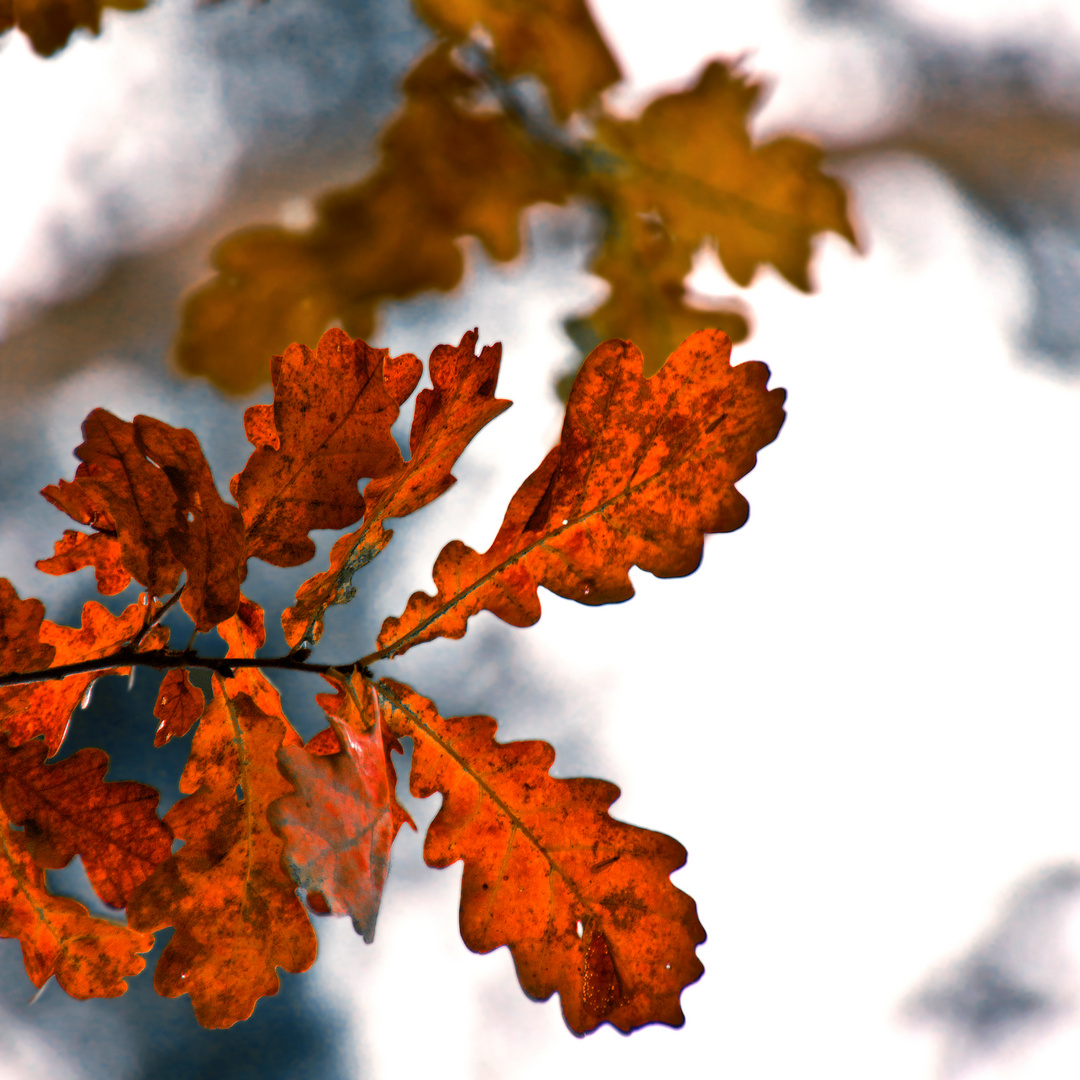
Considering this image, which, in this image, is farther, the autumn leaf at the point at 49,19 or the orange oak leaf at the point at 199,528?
the autumn leaf at the point at 49,19

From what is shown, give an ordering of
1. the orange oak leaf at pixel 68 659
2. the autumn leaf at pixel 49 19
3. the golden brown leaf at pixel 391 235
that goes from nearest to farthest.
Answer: the orange oak leaf at pixel 68 659 → the autumn leaf at pixel 49 19 → the golden brown leaf at pixel 391 235

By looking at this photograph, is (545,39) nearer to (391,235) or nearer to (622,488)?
(391,235)

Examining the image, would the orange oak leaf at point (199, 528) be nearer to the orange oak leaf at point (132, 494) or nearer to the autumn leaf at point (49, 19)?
the orange oak leaf at point (132, 494)

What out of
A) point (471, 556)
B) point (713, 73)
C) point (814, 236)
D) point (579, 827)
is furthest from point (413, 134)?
point (579, 827)

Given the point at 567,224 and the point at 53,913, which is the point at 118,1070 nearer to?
the point at 53,913

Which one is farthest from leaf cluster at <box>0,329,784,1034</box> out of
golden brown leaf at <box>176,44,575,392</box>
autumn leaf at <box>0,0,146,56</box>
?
autumn leaf at <box>0,0,146,56</box>

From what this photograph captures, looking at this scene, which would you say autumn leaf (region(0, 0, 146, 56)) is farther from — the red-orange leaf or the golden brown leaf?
the red-orange leaf

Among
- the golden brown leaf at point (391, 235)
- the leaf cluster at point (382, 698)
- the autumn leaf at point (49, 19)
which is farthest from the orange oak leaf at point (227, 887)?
the autumn leaf at point (49, 19)
